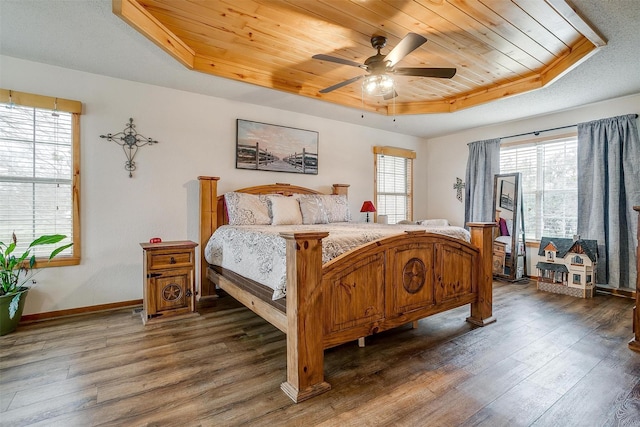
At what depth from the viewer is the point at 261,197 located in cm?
Answer: 380

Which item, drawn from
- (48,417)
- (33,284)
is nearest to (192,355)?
(48,417)

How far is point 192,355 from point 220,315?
33.9 inches

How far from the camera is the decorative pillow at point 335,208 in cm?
→ 413

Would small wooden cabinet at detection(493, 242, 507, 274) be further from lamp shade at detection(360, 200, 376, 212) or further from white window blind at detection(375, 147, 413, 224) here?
lamp shade at detection(360, 200, 376, 212)

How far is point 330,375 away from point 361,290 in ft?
1.89

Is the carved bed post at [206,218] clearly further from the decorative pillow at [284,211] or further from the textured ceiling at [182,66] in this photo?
the textured ceiling at [182,66]

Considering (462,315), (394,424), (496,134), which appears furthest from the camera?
(496,134)

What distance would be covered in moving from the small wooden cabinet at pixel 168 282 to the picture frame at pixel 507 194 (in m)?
4.57

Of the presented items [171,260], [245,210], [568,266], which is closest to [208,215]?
[245,210]

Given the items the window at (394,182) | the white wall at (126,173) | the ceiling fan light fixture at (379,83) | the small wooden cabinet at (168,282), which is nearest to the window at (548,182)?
the window at (394,182)

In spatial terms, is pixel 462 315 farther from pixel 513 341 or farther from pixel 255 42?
pixel 255 42

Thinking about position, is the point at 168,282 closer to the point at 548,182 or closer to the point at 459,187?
the point at 459,187

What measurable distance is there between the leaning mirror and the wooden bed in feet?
7.04

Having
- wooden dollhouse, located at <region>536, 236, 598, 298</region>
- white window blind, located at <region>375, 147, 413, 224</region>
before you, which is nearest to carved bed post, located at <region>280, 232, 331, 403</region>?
wooden dollhouse, located at <region>536, 236, 598, 298</region>
